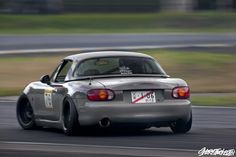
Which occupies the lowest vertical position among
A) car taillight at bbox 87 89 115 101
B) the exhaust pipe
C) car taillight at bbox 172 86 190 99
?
the exhaust pipe

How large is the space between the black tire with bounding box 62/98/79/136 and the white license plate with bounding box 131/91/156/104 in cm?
78

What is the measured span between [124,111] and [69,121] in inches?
30.6

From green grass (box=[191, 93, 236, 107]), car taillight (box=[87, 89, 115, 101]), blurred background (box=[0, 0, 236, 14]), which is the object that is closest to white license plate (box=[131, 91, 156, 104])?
car taillight (box=[87, 89, 115, 101])

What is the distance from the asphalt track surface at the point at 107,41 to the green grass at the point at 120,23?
5595 millimetres

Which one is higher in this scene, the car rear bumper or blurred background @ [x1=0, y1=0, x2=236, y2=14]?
the car rear bumper

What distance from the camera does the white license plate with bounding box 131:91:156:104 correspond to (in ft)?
37.2

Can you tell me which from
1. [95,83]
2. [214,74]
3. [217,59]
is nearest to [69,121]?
[95,83]

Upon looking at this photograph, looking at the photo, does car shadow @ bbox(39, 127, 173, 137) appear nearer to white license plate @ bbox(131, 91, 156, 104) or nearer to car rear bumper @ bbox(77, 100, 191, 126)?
car rear bumper @ bbox(77, 100, 191, 126)

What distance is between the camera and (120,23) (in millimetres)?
50406

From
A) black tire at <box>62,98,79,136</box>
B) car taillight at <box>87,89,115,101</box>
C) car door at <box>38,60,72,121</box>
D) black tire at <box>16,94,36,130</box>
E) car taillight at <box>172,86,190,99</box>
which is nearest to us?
car taillight at <box>87,89,115,101</box>

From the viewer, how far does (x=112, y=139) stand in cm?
1112

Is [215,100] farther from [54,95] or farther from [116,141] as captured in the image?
[116,141]

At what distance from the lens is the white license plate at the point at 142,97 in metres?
11.3

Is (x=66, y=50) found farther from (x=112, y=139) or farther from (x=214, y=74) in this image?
(x=112, y=139)
